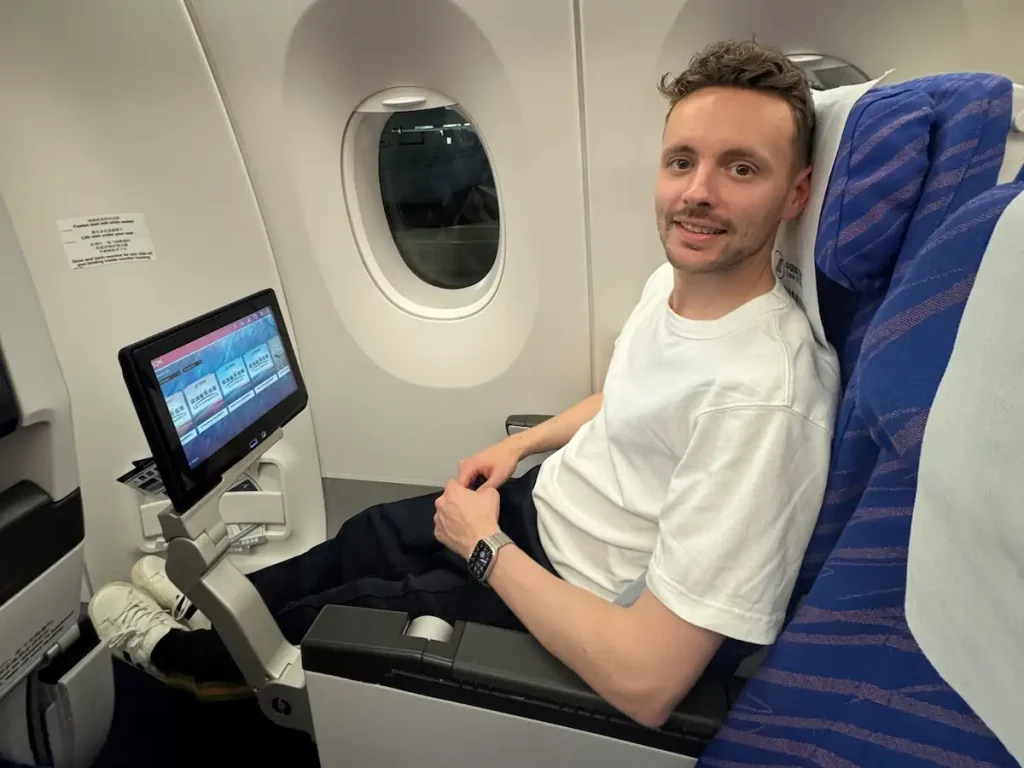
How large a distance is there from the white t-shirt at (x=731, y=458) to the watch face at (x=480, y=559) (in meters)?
0.26

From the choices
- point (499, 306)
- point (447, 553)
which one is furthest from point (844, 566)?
point (499, 306)

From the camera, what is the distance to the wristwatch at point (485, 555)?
4.05 feet

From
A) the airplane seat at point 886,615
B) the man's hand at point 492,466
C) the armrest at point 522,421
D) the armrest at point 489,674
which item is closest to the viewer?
the airplane seat at point 886,615

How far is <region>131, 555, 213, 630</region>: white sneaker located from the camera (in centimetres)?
198

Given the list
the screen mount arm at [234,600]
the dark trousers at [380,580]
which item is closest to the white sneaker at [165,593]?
the dark trousers at [380,580]

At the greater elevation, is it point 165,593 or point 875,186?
point 875,186

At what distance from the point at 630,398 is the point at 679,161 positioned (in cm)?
44

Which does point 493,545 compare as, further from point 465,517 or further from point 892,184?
point 892,184

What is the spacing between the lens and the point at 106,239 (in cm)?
204

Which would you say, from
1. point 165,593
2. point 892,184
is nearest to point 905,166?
point 892,184

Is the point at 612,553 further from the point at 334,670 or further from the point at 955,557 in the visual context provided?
the point at 955,557

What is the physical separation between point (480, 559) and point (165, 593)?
133 centimetres

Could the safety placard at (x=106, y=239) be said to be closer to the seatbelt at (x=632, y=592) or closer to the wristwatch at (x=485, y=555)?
the wristwatch at (x=485, y=555)

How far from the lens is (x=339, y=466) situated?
2.55 meters
